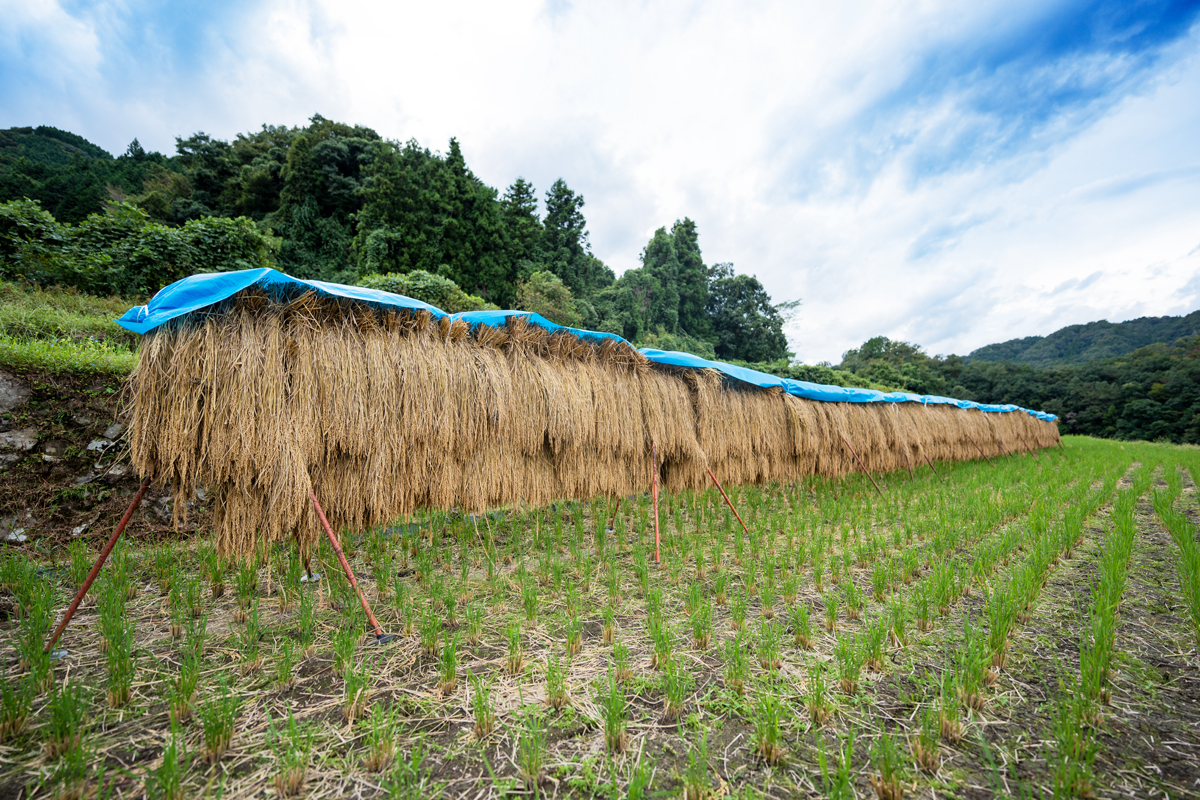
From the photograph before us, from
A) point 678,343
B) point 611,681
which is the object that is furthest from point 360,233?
point 611,681

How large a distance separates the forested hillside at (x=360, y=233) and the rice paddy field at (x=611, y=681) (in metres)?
8.58

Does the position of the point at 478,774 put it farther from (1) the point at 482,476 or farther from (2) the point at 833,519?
(2) the point at 833,519

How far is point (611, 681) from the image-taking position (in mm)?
1774

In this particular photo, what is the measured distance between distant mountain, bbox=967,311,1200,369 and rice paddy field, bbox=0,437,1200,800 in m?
64.3

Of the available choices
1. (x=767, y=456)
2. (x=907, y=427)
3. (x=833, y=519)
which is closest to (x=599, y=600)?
(x=833, y=519)

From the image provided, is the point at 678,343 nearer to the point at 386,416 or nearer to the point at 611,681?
the point at 386,416

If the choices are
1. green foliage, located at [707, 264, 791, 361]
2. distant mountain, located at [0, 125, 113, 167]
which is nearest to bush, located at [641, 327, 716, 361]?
green foliage, located at [707, 264, 791, 361]

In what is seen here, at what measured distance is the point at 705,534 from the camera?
15.9 feet

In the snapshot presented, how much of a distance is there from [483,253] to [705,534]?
2020 cm

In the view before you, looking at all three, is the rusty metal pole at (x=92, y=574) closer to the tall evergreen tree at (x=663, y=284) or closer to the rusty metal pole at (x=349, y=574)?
the rusty metal pole at (x=349, y=574)

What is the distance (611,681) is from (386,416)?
7.49 feet

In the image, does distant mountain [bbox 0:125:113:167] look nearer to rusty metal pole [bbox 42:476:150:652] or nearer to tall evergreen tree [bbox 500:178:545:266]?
tall evergreen tree [bbox 500:178:545:266]

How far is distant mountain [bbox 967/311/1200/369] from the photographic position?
161 ft

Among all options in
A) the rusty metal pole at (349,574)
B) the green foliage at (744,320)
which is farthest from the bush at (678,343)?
the rusty metal pole at (349,574)
